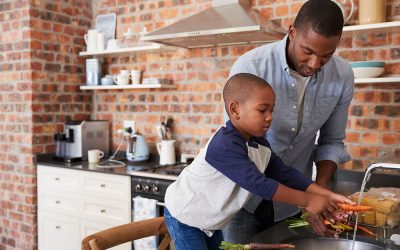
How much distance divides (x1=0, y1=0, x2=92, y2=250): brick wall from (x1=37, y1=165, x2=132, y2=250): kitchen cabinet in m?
0.14

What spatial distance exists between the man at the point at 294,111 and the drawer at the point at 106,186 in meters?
1.58

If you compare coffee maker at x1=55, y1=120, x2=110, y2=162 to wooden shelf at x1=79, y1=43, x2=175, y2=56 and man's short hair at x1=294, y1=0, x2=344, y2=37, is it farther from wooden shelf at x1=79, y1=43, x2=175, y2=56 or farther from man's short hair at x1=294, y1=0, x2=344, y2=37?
man's short hair at x1=294, y1=0, x2=344, y2=37

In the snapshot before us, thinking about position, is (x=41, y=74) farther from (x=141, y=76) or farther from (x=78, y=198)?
(x=78, y=198)

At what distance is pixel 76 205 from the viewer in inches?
132

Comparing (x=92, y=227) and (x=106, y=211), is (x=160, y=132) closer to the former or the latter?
(x=106, y=211)

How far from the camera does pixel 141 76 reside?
373cm

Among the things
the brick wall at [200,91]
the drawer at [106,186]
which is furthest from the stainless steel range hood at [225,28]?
the drawer at [106,186]

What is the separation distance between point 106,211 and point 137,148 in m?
0.59

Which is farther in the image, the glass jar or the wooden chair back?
the glass jar

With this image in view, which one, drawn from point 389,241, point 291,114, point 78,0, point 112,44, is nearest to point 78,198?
point 112,44

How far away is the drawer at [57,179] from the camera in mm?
3359

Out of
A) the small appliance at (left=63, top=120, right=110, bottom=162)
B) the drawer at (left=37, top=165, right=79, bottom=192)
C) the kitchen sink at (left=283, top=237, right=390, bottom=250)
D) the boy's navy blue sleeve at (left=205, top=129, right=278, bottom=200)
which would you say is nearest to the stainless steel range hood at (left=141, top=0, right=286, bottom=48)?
the small appliance at (left=63, top=120, right=110, bottom=162)

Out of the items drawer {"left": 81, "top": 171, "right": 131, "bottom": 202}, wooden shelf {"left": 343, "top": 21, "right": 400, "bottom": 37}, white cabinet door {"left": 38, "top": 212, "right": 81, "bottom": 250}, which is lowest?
white cabinet door {"left": 38, "top": 212, "right": 81, "bottom": 250}

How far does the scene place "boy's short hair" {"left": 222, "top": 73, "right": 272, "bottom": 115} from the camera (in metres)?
1.28
